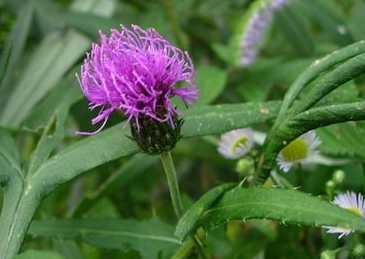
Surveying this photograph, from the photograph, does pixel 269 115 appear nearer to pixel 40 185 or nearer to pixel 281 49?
pixel 40 185

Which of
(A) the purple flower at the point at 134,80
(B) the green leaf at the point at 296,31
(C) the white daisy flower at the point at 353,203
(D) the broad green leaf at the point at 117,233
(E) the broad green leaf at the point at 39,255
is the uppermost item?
(A) the purple flower at the point at 134,80

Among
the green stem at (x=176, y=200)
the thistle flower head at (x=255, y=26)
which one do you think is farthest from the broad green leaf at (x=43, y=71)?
the green stem at (x=176, y=200)

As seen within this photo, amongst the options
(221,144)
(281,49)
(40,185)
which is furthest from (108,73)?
(281,49)

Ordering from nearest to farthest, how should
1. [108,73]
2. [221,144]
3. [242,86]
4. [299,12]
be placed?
[108,73], [221,144], [242,86], [299,12]

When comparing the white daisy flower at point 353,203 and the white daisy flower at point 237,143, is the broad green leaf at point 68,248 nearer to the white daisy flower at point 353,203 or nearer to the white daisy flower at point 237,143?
the white daisy flower at point 237,143

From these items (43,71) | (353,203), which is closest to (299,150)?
(353,203)

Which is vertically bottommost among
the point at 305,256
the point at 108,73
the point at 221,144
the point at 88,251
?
the point at 88,251

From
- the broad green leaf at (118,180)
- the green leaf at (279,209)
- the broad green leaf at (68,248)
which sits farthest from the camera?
the broad green leaf at (118,180)
